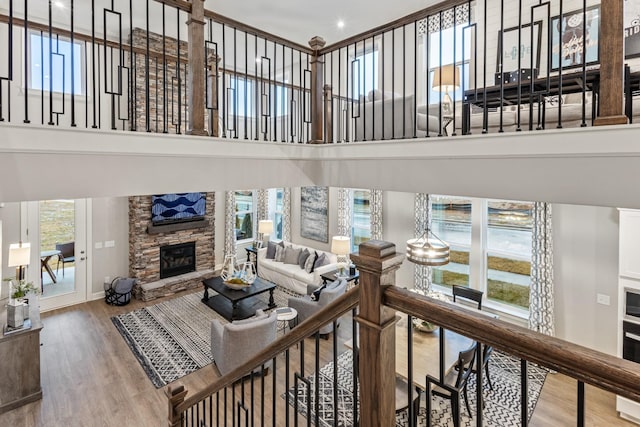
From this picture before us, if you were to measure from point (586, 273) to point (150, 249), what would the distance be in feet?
24.1

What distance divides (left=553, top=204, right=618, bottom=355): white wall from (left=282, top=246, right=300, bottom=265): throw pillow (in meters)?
4.73

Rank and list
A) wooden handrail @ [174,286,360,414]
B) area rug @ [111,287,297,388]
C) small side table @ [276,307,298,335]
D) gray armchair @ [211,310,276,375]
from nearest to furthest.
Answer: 1. wooden handrail @ [174,286,360,414]
2. gray armchair @ [211,310,276,375]
3. area rug @ [111,287,297,388]
4. small side table @ [276,307,298,335]

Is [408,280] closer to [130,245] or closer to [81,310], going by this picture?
[130,245]

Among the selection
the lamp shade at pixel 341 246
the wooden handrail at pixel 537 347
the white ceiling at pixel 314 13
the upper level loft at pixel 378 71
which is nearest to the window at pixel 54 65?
the upper level loft at pixel 378 71

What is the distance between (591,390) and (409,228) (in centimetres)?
324

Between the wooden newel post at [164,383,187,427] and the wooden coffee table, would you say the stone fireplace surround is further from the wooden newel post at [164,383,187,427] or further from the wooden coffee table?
the wooden newel post at [164,383,187,427]

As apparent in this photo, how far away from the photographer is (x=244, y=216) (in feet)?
30.7

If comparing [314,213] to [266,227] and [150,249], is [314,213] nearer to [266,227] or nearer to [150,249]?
Answer: [266,227]

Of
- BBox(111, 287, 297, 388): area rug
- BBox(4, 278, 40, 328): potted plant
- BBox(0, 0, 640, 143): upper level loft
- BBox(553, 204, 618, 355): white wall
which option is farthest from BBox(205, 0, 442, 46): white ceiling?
BBox(111, 287, 297, 388): area rug

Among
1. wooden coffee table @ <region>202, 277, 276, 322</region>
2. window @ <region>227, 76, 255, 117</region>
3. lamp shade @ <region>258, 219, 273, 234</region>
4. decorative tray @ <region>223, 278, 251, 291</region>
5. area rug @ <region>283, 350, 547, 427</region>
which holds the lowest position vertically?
area rug @ <region>283, 350, 547, 427</region>

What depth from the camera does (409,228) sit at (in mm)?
6160

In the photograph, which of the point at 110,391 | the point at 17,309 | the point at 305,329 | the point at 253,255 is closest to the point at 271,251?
the point at 253,255

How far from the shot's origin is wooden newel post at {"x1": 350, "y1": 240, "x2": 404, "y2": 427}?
101 cm

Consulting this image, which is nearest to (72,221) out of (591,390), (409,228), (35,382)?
(35,382)
